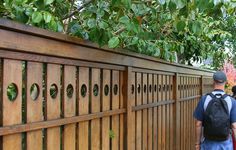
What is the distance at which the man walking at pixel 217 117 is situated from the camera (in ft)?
17.4

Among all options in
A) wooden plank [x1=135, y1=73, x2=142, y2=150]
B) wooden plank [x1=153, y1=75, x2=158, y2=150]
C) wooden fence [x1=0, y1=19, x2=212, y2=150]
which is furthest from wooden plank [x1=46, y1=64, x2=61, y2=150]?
wooden plank [x1=153, y1=75, x2=158, y2=150]

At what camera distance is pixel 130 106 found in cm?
423

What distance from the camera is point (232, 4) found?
320cm

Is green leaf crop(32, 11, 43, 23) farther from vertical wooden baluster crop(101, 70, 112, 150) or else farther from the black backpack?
the black backpack

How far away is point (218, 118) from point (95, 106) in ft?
7.72

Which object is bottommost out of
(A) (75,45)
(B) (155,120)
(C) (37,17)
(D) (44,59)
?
(B) (155,120)

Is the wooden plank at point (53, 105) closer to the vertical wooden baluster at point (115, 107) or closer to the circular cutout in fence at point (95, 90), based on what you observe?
the circular cutout in fence at point (95, 90)

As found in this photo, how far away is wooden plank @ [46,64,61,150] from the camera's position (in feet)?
8.84

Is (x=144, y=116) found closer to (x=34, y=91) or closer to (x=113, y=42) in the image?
(x=113, y=42)

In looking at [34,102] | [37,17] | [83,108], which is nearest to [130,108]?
[83,108]

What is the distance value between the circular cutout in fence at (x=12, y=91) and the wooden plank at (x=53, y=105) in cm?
29

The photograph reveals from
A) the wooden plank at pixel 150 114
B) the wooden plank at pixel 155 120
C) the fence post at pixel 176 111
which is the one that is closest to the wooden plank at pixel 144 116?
the wooden plank at pixel 150 114

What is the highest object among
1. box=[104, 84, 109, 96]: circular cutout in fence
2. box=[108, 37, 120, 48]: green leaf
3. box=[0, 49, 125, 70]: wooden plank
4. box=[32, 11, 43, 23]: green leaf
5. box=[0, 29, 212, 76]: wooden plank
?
box=[32, 11, 43, 23]: green leaf

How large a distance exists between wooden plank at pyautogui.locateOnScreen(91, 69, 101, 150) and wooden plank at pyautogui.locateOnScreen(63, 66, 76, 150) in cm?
33
